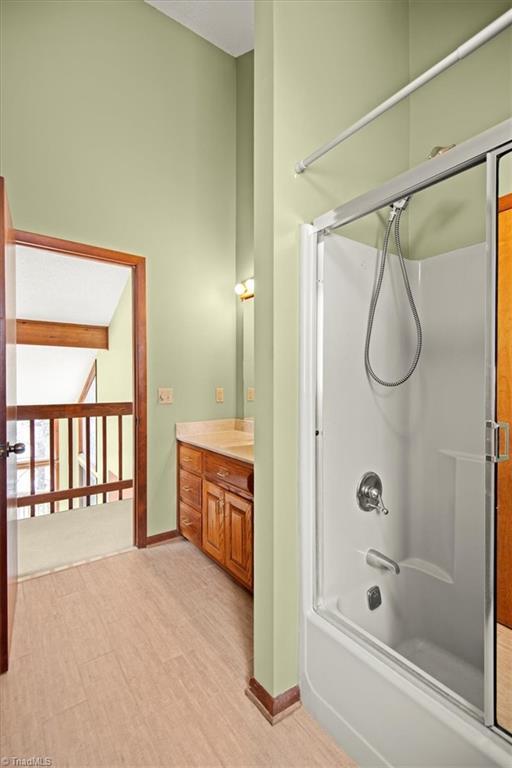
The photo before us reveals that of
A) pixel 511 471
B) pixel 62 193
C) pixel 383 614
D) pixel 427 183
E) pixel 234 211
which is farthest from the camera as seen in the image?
pixel 234 211

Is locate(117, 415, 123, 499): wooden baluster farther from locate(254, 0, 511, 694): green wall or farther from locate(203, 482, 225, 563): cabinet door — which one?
locate(254, 0, 511, 694): green wall

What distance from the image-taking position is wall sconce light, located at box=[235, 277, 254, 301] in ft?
9.98

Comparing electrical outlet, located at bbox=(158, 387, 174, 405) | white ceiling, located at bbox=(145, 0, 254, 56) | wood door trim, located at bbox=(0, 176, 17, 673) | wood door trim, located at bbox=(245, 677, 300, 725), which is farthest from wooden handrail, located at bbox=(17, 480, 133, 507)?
white ceiling, located at bbox=(145, 0, 254, 56)

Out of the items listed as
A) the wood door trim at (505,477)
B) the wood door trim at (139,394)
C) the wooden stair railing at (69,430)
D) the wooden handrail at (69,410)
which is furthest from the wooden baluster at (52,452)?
the wood door trim at (505,477)

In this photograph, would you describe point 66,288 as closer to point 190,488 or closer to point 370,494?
point 190,488

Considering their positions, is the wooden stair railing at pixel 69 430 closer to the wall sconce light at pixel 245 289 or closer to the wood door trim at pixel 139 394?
the wood door trim at pixel 139 394

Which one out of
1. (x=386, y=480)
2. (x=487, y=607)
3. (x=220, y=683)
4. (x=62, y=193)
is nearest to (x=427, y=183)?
(x=487, y=607)

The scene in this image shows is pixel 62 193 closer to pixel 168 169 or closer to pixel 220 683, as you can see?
pixel 168 169

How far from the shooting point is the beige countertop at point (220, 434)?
2.47m

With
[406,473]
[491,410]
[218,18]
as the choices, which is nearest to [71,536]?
[406,473]

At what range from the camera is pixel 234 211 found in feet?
10.5

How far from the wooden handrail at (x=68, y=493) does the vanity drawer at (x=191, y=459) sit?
1.22m

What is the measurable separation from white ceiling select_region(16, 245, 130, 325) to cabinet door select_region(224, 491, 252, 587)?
2.77m

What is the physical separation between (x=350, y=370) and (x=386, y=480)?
1.93 ft
